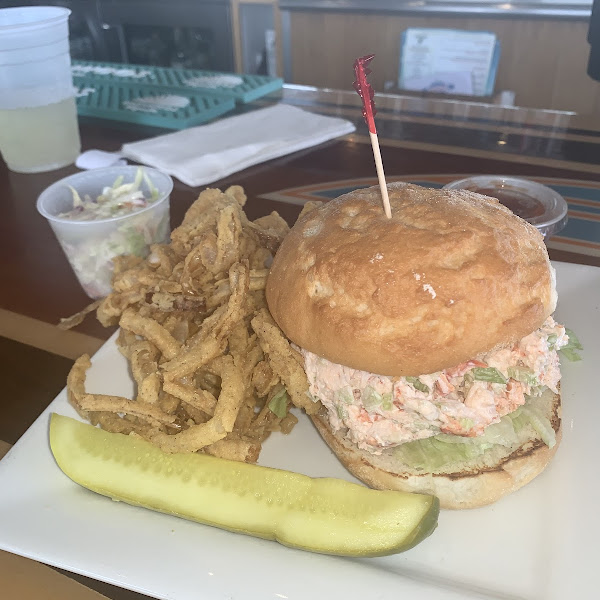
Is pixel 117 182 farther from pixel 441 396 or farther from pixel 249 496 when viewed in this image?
pixel 441 396

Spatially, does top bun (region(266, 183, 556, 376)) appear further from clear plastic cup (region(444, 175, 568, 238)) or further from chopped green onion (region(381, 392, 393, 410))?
clear plastic cup (region(444, 175, 568, 238))

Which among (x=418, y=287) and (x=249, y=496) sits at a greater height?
(x=418, y=287)

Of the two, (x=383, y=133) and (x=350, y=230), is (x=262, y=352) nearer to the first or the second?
(x=350, y=230)

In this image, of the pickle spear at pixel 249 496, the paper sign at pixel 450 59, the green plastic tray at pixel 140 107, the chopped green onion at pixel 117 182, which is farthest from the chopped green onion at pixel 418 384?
the paper sign at pixel 450 59

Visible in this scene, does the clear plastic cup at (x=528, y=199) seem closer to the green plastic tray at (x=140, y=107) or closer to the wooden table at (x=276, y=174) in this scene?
the wooden table at (x=276, y=174)

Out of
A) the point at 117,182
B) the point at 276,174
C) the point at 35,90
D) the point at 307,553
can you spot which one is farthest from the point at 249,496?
the point at 35,90

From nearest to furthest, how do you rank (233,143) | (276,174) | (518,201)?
(518,201) → (276,174) → (233,143)

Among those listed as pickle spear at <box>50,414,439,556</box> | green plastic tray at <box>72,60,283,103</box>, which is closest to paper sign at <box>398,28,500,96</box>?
green plastic tray at <box>72,60,283,103</box>
